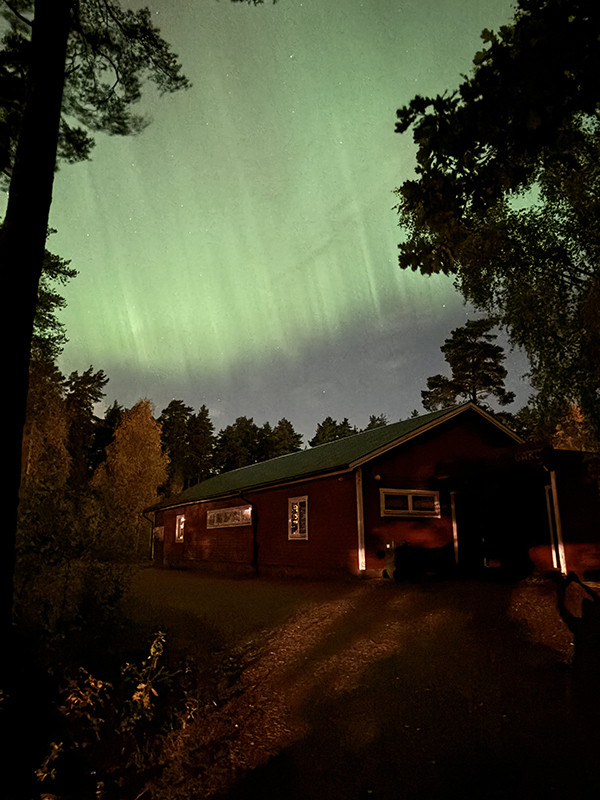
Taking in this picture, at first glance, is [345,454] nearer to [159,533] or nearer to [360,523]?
[360,523]

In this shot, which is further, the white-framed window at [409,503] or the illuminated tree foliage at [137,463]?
the illuminated tree foliage at [137,463]

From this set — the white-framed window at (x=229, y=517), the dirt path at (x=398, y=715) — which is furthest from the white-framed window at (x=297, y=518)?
the dirt path at (x=398, y=715)

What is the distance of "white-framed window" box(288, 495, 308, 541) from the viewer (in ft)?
59.8

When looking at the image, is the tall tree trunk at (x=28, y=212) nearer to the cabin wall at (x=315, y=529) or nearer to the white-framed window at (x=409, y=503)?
the cabin wall at (x=315, y=529)

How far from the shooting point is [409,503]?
55.7 ft

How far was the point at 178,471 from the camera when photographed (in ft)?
211

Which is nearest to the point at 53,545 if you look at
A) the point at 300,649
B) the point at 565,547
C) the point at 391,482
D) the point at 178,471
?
the point at 300,649

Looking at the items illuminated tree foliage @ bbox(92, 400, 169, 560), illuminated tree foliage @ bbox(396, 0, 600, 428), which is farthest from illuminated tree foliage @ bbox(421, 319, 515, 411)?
illuminated tree foliage @ bbox(396, 0, 600, 428)

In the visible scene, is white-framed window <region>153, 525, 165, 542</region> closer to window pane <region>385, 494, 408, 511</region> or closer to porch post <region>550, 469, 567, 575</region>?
window pane <region>385, 494, 408, 511</region>

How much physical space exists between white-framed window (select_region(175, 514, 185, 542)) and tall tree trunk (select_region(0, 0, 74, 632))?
24085mm

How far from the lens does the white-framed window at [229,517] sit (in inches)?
862

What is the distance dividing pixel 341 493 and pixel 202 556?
11.7m

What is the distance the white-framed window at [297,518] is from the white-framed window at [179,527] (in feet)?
38.8

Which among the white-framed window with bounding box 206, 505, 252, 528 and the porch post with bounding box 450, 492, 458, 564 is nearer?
the porch post with bounding box 450, 492, 458, 564
